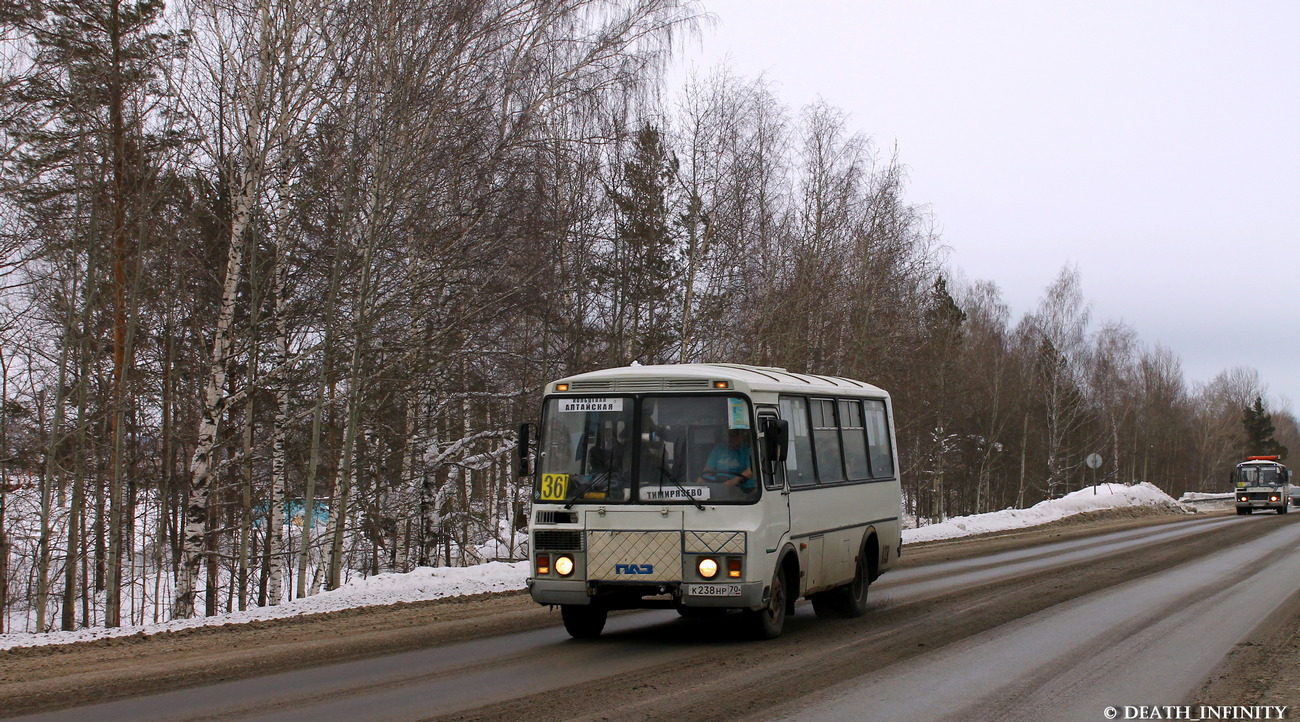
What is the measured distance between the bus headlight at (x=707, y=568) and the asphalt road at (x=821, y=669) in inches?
27.4

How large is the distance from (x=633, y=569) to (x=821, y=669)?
192 cm

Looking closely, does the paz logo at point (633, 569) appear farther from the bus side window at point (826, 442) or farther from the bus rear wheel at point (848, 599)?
the bus rear wheel at point (848, 599)

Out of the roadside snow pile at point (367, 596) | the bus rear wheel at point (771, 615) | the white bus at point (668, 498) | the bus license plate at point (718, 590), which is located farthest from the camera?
the roadside snow pile at point (367, 596)

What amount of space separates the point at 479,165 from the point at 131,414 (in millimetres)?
7884

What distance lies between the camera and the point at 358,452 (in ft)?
72.7

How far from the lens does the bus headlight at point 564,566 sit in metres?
10.3

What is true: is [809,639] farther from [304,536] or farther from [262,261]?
[262,261]

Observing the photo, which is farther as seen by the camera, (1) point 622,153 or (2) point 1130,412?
(2) point 1130,412

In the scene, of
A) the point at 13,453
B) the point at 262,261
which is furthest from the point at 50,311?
the point at 262,261

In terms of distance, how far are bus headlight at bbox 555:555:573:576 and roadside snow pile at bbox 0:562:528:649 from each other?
165 inches

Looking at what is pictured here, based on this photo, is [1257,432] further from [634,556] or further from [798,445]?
[634,556]

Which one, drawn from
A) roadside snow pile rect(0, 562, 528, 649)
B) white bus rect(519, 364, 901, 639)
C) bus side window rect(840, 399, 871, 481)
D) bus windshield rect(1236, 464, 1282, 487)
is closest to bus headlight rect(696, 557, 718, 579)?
white bus rect(519, 364, 901, 639)

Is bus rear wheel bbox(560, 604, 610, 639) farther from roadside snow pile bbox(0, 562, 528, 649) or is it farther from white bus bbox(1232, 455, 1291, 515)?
white bus bbox(1232, 455, 1291, 515)

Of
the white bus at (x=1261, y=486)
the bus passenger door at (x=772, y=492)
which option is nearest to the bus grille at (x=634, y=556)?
the bus passenger door at (x=772, y=492)
